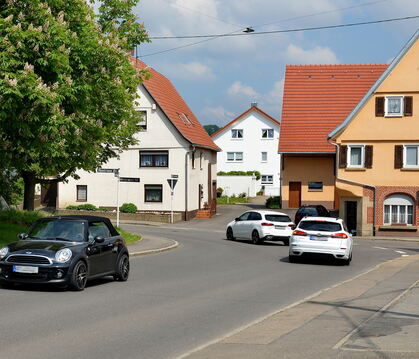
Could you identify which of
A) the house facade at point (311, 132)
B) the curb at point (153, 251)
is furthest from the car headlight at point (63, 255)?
the house facade at point (311, 132)

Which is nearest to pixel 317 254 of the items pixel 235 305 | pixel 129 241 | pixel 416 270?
pixel 416 270

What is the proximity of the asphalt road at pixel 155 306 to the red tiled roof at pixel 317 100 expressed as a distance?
1261 inches

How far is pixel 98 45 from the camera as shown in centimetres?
2244

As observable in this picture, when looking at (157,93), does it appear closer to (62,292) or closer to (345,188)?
(345,188)

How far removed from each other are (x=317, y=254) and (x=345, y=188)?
2203 centimetres

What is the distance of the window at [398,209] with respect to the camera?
4497cm

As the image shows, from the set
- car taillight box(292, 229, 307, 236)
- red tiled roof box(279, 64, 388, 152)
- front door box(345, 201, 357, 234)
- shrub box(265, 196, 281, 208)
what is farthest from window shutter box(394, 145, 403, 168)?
car taillight box(292, 229, 307, 236)

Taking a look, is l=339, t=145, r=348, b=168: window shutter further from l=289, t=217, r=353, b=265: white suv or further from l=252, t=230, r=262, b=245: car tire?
l=289, t=217, r=353, b=265: white suv

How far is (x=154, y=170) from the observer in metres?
53.2

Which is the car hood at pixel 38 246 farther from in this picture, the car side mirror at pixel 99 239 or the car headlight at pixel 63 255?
the car side mirror at pixel 99 239

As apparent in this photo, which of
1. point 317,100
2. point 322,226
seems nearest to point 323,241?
point 322,226

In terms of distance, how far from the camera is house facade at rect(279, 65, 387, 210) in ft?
184

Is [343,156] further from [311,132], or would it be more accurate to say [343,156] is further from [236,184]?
[236,184]

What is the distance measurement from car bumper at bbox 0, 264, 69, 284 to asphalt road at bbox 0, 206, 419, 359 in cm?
26
